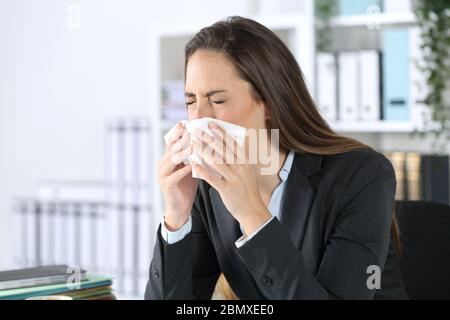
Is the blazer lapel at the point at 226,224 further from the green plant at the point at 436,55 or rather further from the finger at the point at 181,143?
the green plant at the point at 436,55

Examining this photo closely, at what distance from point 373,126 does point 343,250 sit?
5.60ft

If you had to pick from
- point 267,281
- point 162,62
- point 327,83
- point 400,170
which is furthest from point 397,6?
point 267,281

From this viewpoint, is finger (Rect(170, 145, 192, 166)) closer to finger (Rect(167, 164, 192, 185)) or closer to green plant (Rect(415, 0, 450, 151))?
finger (Rect(167, 164, 192, 185))

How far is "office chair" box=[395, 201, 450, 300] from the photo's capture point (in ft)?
4.63

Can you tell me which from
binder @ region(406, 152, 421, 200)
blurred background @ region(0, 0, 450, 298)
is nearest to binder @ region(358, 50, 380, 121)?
blurred background @ region(0, 0, 450, 298)

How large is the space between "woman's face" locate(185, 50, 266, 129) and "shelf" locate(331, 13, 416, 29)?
167 cm

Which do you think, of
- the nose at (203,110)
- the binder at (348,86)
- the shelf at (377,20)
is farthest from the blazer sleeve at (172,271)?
the shelf at (377,20)

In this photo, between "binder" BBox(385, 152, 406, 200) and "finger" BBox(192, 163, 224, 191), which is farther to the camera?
"binder" BBox(385, 152, 406, 200)

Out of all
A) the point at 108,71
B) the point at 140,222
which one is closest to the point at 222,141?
the point at 140,222

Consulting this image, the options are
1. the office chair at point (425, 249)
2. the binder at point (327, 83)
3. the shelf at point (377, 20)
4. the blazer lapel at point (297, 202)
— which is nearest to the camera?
the blazer lapel at point (297, 202)

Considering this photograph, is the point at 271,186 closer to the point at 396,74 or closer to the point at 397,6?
the point at 396,74

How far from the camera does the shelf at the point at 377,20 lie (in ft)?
9.11

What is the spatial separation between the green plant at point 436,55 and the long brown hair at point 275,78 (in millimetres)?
1437
